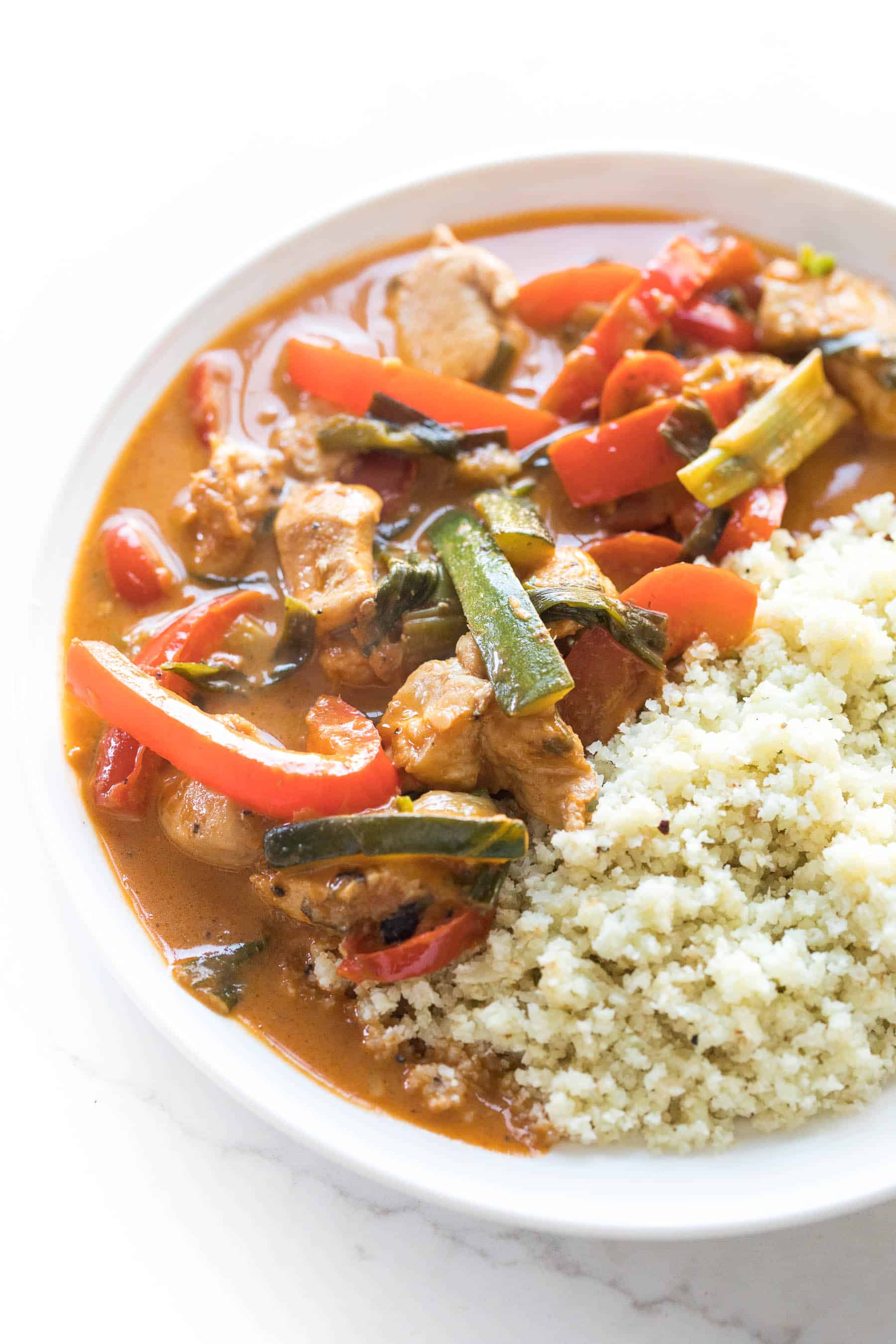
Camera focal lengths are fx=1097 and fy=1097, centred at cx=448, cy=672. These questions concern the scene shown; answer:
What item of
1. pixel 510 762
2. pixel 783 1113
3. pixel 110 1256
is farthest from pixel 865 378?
pixel 110 1256

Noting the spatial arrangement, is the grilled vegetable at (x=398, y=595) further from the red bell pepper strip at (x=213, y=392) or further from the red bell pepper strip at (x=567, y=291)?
the red bell pepper strip at (x=567, y=291)

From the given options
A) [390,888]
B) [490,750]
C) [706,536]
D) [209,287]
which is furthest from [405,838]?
[209,287]

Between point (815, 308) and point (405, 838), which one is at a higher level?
point (815, 308)

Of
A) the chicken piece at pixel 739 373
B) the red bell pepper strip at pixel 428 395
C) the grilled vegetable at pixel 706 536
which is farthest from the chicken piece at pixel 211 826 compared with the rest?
the chicken piece at pixel 739 373

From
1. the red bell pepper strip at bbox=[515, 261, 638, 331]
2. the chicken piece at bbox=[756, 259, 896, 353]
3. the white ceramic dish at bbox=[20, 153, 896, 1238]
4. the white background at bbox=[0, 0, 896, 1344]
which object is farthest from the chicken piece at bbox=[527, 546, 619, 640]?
the white background at bbox=[0, 0, 896, 1344]

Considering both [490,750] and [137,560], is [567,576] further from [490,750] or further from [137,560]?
[137,560]

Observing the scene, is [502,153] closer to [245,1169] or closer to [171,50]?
[171,50]

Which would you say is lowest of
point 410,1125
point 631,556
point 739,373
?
point 410,1125
